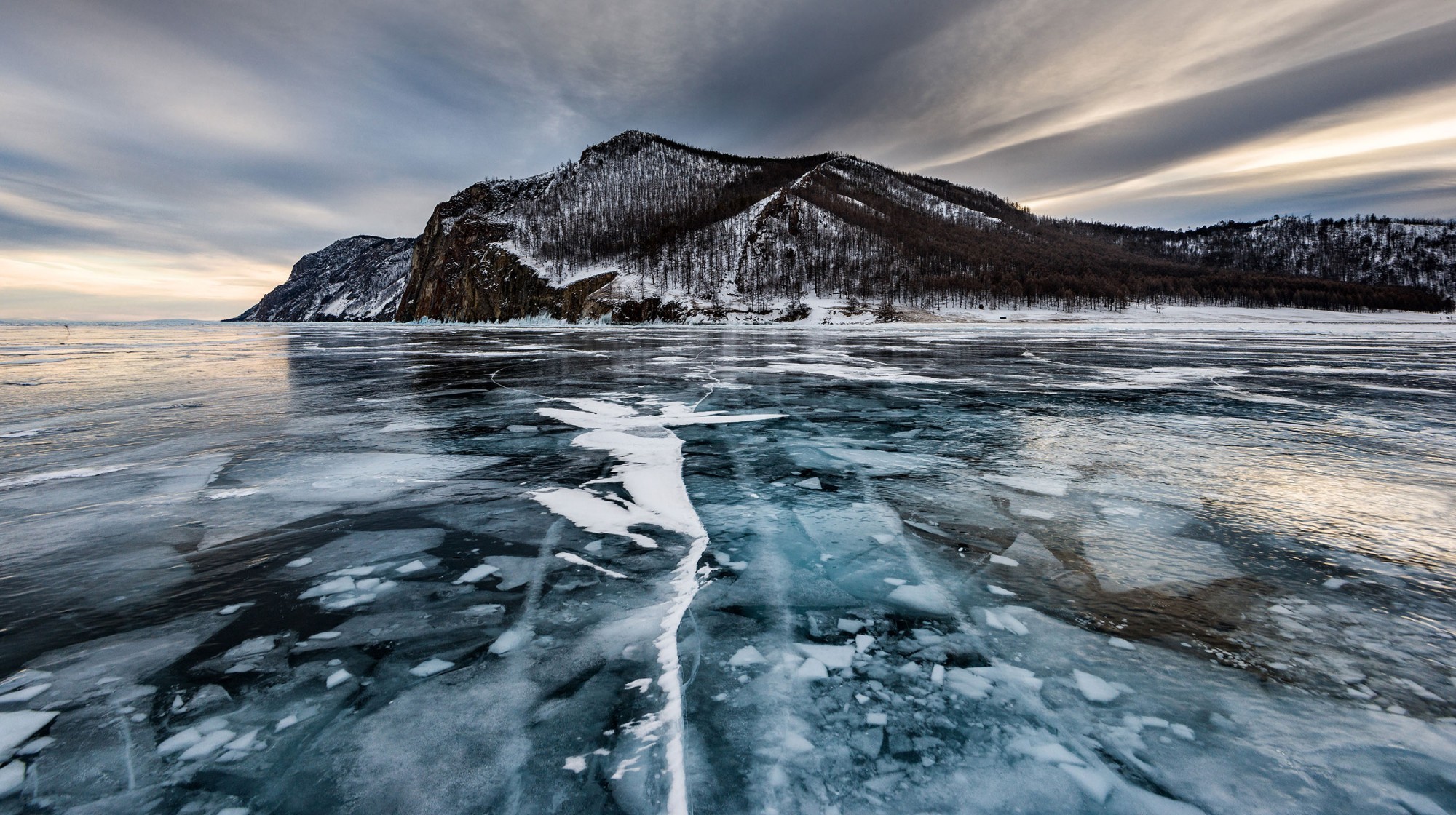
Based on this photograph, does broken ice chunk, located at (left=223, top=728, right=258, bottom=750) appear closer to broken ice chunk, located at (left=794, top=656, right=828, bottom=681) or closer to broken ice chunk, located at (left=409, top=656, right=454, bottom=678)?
broken ice chunk, located at (left=409, top=656, right=454, bottom=678)

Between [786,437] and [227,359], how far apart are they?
2114 cm

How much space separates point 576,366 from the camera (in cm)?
1703

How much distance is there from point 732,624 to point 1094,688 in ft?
4.94

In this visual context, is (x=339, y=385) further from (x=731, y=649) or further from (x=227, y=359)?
(x=731, y=649)

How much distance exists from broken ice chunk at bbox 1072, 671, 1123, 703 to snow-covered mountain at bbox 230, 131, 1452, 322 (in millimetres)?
92354

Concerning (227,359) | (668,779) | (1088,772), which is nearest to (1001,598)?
(1088,772)

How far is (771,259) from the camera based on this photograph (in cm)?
11138

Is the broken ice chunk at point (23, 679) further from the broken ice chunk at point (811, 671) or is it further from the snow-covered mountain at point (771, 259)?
the snow-covered mountain at point (771, 259)

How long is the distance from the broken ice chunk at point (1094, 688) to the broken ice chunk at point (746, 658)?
125 centimetres

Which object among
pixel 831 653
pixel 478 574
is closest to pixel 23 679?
pixel 478 574

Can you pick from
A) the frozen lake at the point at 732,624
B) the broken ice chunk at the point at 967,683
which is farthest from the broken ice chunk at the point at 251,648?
the broken ice chunk at the point at 967,683

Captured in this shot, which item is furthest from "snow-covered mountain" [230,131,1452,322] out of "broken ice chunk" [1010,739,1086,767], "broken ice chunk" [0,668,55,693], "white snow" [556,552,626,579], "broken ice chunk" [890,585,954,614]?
Result: "broken ice chunk" [1010,739,1086,767]

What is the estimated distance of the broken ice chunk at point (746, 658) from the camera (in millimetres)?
2482

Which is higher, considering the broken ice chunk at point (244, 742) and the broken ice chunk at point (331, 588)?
the broken ice chunk at point (244, 742)
